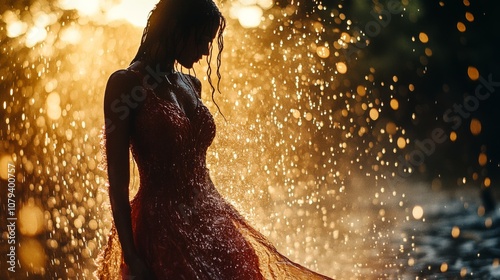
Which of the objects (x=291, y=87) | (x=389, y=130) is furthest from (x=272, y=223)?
(x=389, y=130)

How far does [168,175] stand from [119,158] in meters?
0.18

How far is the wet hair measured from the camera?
7.48ft

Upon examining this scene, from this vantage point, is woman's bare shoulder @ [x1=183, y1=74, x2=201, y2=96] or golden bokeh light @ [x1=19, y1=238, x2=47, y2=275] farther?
golden bokeh light @ [x1=19, y1=238, x2=47, y2=275]

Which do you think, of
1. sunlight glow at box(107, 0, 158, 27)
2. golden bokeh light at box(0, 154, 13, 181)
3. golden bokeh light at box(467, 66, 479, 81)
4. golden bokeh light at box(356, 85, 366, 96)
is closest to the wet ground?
golden bokeh light at box(356, 85, 366, 96)

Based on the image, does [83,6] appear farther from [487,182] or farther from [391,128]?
[487,182]

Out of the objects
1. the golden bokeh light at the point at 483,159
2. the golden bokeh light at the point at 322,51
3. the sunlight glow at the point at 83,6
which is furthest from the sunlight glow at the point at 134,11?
the golden bokeh light at the point at 483,159

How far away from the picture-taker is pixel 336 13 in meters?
9.79

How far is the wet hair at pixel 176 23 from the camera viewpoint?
2281 mm

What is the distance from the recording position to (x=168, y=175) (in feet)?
7.40

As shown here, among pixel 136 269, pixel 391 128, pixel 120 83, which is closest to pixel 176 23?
pixel 120 83

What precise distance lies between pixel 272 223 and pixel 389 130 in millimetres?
5216
